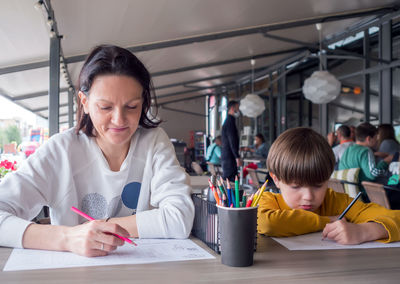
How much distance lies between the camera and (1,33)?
3816mm

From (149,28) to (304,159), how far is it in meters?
4.39

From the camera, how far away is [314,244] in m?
1.05

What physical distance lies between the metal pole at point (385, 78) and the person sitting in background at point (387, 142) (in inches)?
59.7

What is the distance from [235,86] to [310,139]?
41.2 ft

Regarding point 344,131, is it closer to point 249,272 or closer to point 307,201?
point 307,201

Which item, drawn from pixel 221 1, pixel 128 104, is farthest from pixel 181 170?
pixel 221 1

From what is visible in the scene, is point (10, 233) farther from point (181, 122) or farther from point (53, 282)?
point (181, 122)

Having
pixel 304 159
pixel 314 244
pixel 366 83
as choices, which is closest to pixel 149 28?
pixel 366 83

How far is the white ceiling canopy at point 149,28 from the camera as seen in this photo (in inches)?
159

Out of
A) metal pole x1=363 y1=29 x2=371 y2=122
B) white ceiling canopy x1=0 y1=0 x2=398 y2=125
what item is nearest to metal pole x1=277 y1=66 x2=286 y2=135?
white ceiling canopy x1=0 y1=0 x2=398 y2=125

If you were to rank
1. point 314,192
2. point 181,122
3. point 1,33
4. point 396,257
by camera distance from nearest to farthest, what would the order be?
1. point 396,257
2. point 314,192
3. point 1,33
4. point 181,122

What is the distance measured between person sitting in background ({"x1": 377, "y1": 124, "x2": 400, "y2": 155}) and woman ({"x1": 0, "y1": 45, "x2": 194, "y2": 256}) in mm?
4158

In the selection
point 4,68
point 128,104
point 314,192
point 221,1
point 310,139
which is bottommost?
point 314,192

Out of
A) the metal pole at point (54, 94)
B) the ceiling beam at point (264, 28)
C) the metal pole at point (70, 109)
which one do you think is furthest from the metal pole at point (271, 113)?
the metal pole at point (54, 94)
